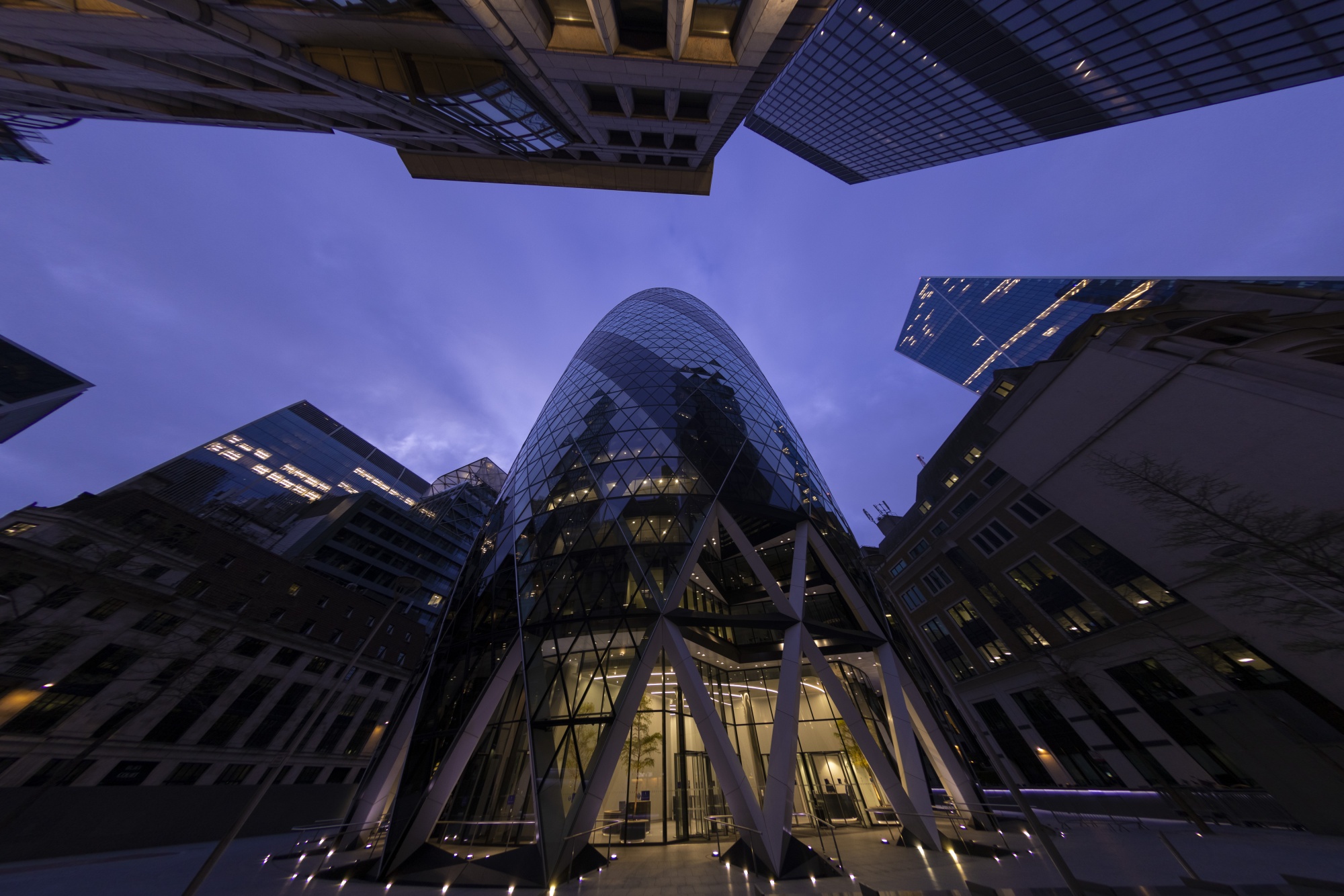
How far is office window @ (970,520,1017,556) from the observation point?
3494cm

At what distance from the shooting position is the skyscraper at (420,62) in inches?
496

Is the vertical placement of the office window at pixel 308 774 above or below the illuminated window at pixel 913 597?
below

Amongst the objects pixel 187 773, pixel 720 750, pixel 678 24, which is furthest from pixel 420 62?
pixel 187 773

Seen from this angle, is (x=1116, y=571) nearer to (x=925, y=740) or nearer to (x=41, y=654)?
(x=925, y=740)

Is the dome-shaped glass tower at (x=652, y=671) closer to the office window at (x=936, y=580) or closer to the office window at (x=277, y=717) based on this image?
the office window at (x=936, y=580)

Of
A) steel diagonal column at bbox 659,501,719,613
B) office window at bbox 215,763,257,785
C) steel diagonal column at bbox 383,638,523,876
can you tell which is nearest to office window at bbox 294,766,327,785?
office window at bbox 215,763,257,785

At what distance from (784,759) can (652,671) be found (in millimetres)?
6197

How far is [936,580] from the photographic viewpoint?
4369 cm

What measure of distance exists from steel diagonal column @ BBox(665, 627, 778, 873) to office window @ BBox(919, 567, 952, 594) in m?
37.1

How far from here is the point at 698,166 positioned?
2567 centimetres

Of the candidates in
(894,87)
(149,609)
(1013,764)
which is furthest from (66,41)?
(894,87)

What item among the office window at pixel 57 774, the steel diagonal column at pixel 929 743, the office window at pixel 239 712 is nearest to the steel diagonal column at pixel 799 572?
the steel diagonal column at pixel 929 743

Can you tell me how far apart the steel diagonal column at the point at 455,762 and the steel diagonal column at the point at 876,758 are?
11.2 meters

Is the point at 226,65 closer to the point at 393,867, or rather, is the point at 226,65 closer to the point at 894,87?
the point at 393,867
